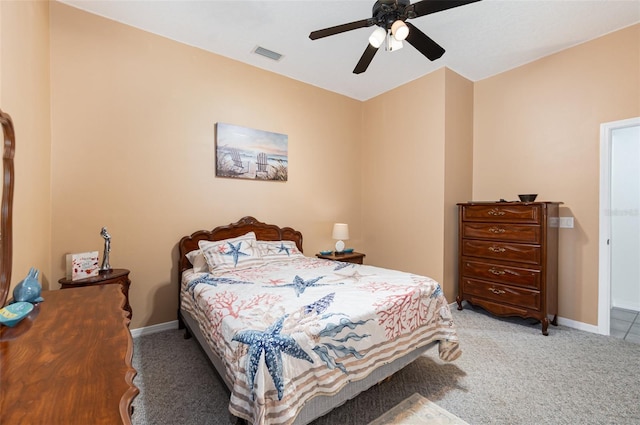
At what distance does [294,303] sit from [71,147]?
2.49 m

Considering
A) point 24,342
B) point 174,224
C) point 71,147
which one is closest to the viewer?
point 24,342

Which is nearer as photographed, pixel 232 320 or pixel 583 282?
pixel 232 320

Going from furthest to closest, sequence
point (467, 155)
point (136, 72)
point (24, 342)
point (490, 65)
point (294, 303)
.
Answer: point (467, 155), point (490, 65), point (136, 72), point (294, 303), point (24, 342)

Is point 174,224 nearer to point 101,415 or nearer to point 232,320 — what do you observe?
point 232,320

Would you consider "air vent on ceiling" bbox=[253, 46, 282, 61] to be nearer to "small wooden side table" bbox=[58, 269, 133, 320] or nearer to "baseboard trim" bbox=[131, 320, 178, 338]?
"small wooden side table" bbox=[58, 269, 133, 320]

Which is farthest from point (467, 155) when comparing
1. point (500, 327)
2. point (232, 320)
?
point (232, 320)

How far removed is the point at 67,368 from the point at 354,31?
3.28 meters

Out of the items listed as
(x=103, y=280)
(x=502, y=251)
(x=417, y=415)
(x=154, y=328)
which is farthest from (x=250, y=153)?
(x=502, y=251)

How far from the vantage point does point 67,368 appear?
89cm

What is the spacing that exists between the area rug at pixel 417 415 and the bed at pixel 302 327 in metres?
0.21

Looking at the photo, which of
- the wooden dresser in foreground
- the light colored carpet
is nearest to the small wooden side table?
the light colored carpet

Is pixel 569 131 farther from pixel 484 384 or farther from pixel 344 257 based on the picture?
pixel 344 257

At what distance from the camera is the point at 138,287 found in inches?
112

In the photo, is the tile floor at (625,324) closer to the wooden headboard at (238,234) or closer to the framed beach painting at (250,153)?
the wooden headboard at (238,234)
